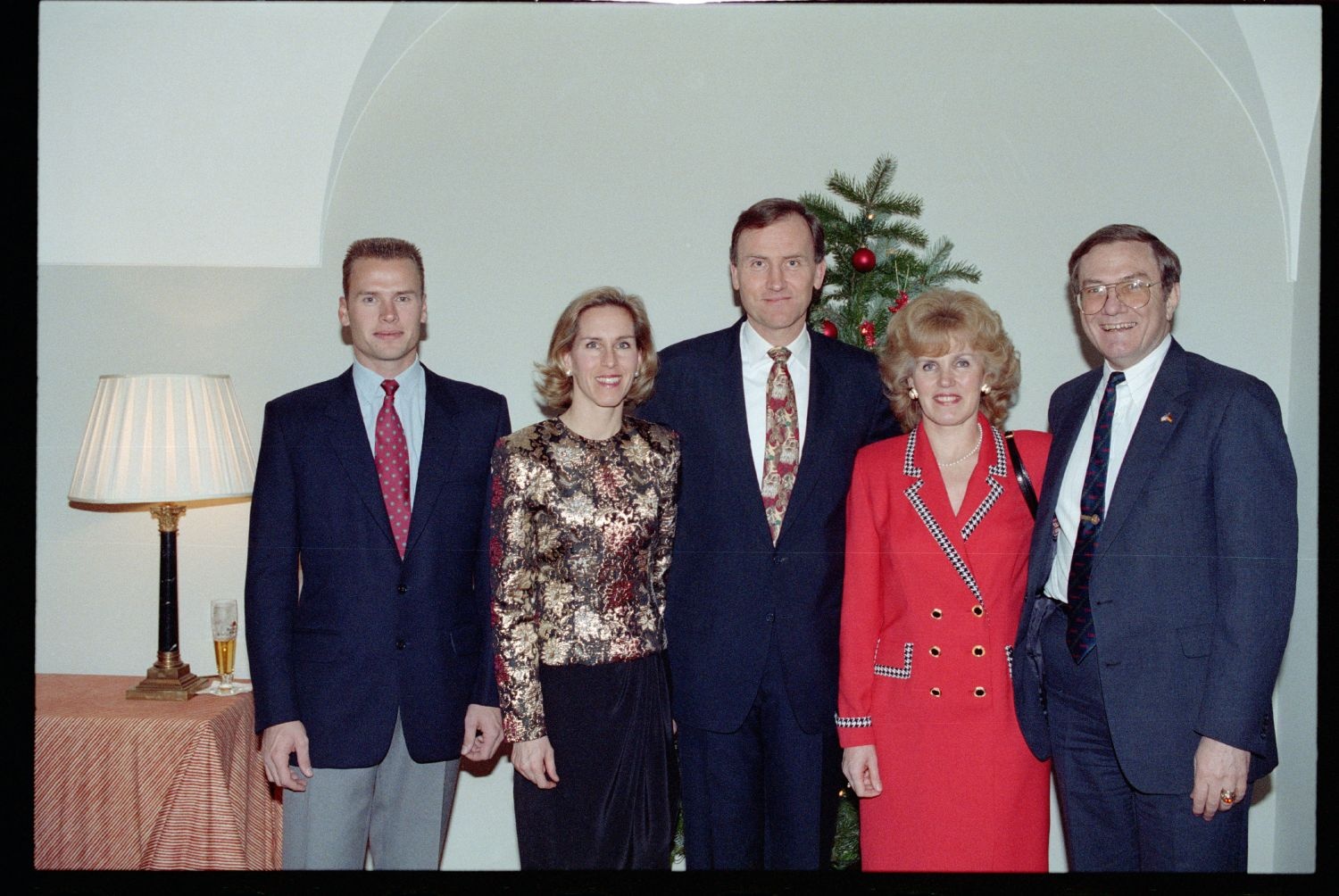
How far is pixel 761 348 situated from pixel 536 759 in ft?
3.75

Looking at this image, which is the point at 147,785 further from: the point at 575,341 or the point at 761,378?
the point at 761,378

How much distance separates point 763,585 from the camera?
227 centimetres

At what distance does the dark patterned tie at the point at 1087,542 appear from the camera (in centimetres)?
210

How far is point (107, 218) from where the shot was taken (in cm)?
280

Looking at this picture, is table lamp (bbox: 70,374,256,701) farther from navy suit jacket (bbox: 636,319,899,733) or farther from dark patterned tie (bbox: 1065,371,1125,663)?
dark patterned tie (bbox: 1065,371,1125,663)

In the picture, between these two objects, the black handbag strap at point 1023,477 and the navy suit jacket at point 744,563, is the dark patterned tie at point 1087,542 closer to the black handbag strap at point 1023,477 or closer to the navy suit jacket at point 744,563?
the black handbag strap at point 1023,477

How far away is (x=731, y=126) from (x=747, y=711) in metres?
1.81

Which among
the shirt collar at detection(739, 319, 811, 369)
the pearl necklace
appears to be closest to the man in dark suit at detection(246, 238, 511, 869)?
the shirt collar at detection(739, 319, 811, 369)

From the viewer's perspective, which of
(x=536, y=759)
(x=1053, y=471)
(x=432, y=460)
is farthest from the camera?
(x=432, y=460)

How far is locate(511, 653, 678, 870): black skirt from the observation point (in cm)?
213

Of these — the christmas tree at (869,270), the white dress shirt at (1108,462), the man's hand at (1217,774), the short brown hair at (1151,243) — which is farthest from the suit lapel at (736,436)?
the man's hand at (1217,774)

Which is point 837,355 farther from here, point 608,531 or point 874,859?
point 874,859

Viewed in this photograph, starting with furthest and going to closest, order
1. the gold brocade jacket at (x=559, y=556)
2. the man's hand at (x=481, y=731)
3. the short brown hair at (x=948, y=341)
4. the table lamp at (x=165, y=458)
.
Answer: the table lamp at (x=165, y=458) → the man's hand at (x=481, y=731) → the short brown hair at (x=948, y=341) → the gold brocade jacket at (x=559, y=556)

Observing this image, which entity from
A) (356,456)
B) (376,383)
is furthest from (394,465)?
(376,383)
